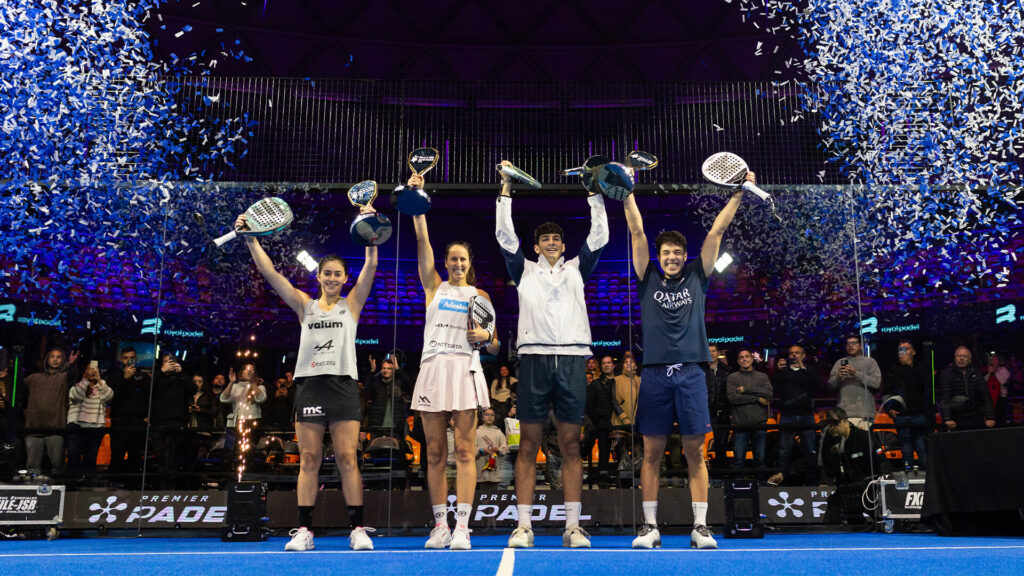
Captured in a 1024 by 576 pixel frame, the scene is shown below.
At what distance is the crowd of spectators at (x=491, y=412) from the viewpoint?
695 cm

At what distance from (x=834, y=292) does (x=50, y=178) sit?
23.0ft

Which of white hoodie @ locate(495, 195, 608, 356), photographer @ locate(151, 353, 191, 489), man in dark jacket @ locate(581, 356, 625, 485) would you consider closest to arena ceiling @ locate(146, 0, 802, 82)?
man in dark jacket @ locate(581, 356, 625, 485)

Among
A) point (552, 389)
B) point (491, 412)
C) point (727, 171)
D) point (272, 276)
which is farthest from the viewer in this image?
point (491, 412)

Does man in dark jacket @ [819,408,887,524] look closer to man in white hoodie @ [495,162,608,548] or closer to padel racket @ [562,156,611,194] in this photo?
man in white hoodie @ [495,162,608,548]

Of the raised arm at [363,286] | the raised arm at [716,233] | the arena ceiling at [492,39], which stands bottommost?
the raised arm at [363,286]

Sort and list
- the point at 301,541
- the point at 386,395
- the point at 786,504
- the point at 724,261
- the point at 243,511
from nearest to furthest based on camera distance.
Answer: the point at 301,541, the point at 243,511, the point at 786,504, the point at 386,395, the point at 724,261

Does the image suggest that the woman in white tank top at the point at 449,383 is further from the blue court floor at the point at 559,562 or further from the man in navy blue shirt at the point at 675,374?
the man in navy blue shirt at the point at 675,374

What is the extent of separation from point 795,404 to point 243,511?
490cm

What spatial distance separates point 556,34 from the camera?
45.1 ft

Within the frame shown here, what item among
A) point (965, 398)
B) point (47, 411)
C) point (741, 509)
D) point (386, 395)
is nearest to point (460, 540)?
point (741, 509)

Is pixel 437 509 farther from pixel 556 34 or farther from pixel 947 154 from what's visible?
pixel 556 34

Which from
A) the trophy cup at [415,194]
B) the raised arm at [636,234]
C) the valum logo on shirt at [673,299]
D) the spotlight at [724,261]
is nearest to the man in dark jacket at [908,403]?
the spotlight at [724,261]

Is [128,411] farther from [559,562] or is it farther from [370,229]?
[559,562]

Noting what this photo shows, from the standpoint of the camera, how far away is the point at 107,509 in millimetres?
6176
